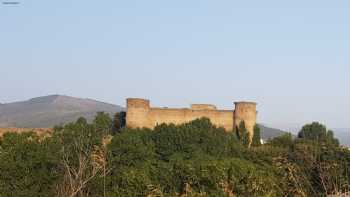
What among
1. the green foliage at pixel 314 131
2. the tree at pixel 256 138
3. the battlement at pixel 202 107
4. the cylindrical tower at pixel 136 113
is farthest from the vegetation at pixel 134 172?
the green foliage at pixel 314 131

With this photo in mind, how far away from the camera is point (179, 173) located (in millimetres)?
26891

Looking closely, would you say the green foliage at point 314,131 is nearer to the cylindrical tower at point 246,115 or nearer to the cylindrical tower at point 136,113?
the cylindrical tower at point 246,115

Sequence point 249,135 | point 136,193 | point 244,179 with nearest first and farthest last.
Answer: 1. point 244,179
2. point 136,193
3. point 249,135

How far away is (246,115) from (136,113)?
1367cm

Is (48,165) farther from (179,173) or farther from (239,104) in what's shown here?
(239,104)

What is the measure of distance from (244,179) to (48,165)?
10.2 meters

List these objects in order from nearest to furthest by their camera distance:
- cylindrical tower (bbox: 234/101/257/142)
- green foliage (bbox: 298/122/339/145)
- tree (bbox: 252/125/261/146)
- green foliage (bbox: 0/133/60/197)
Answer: green foliage (bbox: 0/133/60/197) → tree (bbox: 252/125/261/146) → cylindrical tower (bbox: 234/101/257/142) → green foliage (bbox: 298/122/339/145)

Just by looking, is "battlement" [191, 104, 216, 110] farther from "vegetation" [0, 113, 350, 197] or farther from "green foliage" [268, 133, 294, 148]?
"vegetation" [0, 113, 350, 197]

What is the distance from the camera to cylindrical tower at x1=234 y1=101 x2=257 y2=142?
2571 inches

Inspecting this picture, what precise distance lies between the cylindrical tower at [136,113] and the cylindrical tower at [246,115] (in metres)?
11.6

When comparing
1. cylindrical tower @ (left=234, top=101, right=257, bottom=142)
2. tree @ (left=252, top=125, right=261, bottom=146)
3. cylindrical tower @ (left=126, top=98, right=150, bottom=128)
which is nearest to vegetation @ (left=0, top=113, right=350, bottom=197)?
cylindrical tower @ (left=126, top=98, right=150, bottom=128)

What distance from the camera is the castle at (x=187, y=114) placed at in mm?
62156

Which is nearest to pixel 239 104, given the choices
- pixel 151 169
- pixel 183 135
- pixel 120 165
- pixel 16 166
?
pixel 183 135

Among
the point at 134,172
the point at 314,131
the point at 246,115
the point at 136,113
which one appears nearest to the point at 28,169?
the point at 134,172
